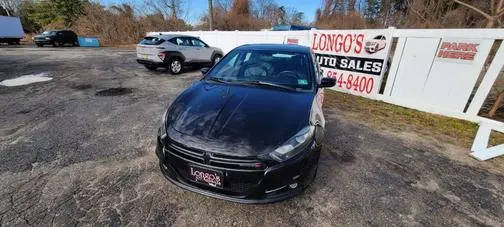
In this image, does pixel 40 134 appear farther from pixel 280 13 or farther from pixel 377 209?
pixel 280 13

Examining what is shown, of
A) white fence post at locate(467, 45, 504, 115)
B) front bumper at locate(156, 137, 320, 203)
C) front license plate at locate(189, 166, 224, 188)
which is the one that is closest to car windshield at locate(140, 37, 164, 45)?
front bumper at locate(156, 137, 320, 203)

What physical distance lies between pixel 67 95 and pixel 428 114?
9080 mm

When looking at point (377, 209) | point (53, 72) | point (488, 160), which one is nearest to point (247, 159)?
point (377, 209)

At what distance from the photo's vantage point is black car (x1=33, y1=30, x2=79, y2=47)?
66.5 ft

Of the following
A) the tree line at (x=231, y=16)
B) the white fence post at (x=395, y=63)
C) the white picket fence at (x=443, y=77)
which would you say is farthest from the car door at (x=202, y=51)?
the tree line at (x=231, y=16)

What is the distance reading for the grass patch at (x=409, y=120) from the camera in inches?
168

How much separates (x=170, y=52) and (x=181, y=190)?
23.9 ft

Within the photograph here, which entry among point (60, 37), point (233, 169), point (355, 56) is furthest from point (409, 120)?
point (60, 37)

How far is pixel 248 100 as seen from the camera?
255 cm

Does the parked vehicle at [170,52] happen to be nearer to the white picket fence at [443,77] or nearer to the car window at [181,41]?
the car window at [181,41]

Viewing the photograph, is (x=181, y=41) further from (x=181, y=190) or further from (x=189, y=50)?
(x=181, y=190)

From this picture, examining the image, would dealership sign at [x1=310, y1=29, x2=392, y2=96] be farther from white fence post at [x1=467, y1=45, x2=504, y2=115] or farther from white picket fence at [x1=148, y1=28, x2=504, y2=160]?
white fence post at [x1=467, y1=45, x2=504, y2=115]

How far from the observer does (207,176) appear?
6.42 feet

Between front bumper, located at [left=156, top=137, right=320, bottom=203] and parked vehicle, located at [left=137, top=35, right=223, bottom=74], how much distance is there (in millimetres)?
7295
